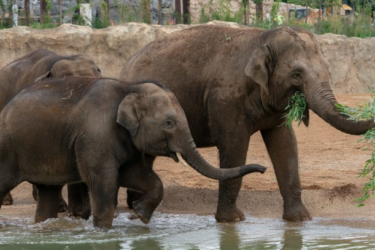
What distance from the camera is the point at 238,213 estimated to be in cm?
977

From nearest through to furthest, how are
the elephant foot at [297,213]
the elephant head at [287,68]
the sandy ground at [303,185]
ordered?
1. the elephant head at [287,68]
2. the elephant foot at [297,213]
3. the sandy ground at [303,185]

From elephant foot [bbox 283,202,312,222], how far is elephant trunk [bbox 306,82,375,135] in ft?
4.48

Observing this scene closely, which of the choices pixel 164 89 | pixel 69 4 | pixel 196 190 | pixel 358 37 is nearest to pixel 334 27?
pixel 358 37

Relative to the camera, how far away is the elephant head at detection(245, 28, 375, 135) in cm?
896

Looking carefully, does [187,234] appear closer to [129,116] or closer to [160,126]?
[160,126]

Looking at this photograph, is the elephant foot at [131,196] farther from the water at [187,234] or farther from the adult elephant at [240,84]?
the adult elephant at [240,84]

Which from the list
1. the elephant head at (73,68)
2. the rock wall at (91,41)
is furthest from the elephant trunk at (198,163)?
the rock wall at (91,41)

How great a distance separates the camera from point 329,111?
341 inches

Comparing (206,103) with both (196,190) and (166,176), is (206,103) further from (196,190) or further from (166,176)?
(166,176)

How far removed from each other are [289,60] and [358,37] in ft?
32.2

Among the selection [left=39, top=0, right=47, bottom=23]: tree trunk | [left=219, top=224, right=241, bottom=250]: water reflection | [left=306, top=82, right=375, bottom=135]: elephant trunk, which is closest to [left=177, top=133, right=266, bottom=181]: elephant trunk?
[left=219, top=224, right=241, bottom=250]: water reflection

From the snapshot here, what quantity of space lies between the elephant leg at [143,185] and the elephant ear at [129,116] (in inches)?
15.9

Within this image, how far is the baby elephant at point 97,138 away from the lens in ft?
28.9

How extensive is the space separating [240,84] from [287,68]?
531 mm
